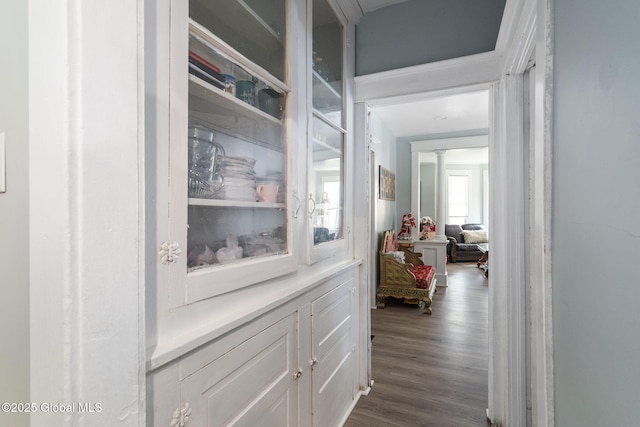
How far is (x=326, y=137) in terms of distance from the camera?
1763 millimetres

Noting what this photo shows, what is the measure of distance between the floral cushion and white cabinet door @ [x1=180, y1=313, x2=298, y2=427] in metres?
2.97

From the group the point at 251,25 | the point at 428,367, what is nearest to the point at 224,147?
the point at 251,25

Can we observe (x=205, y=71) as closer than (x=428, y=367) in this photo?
Yes

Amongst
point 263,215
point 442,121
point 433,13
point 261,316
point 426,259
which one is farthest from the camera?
point 426,259

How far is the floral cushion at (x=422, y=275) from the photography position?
3918mm

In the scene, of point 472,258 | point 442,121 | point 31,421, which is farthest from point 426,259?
point 31,421

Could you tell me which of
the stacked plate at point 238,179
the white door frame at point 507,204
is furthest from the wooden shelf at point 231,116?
the white door frame at point 507,204

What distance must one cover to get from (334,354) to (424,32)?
6.99ft

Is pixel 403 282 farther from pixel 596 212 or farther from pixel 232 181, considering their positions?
pixel 596 212

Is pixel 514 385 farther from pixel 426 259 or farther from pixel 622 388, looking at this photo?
pixel 426 259

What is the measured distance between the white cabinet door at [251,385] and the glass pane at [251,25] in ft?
3.51

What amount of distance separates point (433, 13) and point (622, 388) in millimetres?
2146

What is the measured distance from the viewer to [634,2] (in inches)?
17.9

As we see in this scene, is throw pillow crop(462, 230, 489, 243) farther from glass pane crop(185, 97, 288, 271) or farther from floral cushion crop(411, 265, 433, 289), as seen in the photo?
glass pane crop(185, 97, 288, 271)
